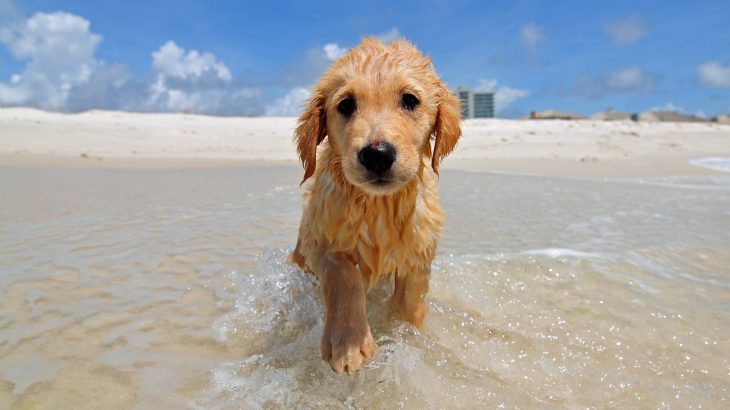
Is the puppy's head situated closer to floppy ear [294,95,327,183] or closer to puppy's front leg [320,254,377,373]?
floppy ear [294,95,327,183]

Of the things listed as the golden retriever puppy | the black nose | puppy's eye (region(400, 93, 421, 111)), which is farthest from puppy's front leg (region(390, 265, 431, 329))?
puppy's eye (region(400, 93, 421, 111))

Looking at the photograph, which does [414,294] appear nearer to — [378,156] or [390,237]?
[390,237]

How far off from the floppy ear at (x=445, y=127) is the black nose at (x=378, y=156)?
70cm

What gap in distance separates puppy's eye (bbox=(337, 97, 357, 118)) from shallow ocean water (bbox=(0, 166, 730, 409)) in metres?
1.29

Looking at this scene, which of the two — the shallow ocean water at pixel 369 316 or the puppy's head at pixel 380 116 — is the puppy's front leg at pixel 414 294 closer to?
the shallow ocean water at pixel 369 316

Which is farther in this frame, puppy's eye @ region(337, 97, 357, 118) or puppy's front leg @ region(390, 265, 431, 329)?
puppy's front leg @ region(390, 265, 431, 329)

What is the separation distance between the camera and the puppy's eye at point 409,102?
2.89m

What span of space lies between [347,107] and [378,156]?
575 mm

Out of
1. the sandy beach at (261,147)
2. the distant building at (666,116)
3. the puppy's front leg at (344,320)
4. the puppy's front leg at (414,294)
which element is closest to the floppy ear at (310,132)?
the puppy's front leg at (344,320)

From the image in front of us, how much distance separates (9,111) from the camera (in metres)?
23.5

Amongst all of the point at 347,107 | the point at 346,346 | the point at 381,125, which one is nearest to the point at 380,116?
the point at 381,125

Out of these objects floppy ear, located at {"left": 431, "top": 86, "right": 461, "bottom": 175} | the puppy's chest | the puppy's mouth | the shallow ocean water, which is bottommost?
the shallow ocean water

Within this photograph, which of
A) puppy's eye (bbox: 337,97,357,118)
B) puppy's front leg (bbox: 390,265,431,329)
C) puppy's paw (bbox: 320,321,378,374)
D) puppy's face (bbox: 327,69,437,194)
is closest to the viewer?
puppy's paw (bbox: 320,321,378,374)

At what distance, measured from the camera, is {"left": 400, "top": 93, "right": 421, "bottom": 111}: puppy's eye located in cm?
289
